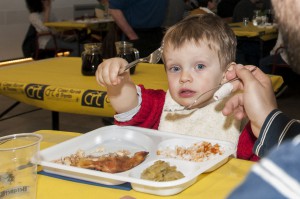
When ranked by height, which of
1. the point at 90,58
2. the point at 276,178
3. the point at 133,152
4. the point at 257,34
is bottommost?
the point at 257,34

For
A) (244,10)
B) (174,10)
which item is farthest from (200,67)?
(244,10)

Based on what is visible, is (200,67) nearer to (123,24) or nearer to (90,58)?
(90,58)

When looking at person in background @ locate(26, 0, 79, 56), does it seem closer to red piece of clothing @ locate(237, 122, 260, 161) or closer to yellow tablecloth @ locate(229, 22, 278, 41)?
yellow tablecloth @ locate(229, 22, 278, 41)

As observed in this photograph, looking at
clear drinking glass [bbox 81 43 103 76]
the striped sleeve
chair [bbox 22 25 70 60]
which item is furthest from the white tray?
chair [bbox 22 25 70 60]

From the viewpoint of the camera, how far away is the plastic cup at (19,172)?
1025mm

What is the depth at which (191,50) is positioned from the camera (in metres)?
1.64

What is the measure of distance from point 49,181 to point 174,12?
510cm

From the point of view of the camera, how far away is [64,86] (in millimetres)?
2496

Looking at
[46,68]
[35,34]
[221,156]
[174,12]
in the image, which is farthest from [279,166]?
[35,34]

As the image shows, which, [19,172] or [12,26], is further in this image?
[12,26]

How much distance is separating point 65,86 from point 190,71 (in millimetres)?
1054

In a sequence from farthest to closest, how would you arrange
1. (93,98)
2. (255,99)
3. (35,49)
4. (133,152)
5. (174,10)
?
1. (35,49)
2. (174,10)
3. (93,98)
4. (133,152)
5. (255,99)

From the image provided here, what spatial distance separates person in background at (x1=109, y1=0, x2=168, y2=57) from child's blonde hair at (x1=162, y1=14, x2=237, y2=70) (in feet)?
8.72

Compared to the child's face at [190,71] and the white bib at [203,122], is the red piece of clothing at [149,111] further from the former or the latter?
the child's face at [190,71]
